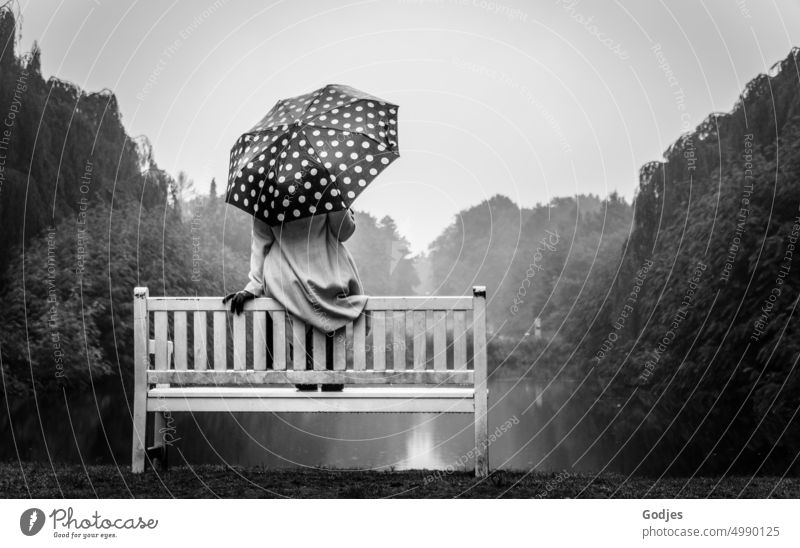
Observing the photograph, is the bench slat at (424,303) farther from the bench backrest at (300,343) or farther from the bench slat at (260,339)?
the bench slat at (260,339)

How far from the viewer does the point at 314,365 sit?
482 cm

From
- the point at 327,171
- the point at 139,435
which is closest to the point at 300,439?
the point at 139,435

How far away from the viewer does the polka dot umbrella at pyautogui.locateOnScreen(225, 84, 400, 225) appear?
477 centimetres

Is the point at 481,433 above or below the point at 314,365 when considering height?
below

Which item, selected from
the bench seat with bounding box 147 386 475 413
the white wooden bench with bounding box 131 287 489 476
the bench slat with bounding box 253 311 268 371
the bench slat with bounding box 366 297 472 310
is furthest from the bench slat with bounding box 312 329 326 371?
the bench slat with bounding box 366 297 472 310

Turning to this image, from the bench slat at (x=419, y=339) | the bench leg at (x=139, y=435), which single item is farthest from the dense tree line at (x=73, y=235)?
the bench slat at (x=419, y=339)

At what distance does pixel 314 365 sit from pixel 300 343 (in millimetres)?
152

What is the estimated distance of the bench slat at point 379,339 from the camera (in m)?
4.64

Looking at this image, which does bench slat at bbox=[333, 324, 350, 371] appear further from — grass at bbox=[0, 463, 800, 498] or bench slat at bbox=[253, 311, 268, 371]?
grass at bbox=[0, 463, 800, 498]

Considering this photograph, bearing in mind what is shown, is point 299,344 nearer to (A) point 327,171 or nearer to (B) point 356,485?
(B) point 356,485

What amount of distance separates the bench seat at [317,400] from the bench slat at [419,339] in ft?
0.56

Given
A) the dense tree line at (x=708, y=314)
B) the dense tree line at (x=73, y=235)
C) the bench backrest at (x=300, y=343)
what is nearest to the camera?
the bench backrest at (x=300, y=343)
